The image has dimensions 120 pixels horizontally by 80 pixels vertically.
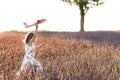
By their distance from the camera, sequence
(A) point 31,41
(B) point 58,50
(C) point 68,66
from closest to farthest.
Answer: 1. (C) point 68,66
2. (A) point 31,41
3. (B) point 58,50

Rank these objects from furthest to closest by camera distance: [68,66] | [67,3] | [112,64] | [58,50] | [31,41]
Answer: [67,3]
[58,50]
[112,64]
[31,41]
[68,66]

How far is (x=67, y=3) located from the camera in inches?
1064

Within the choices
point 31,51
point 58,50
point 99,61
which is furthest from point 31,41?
point 58,50

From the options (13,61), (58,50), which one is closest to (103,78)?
(13,61)

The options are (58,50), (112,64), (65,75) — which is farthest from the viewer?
(58,50)

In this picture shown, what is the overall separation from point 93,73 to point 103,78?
22cm

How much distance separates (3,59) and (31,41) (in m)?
1.09

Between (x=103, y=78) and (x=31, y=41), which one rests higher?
(x=31, y=41)

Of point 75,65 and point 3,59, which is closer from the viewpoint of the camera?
point 75,65

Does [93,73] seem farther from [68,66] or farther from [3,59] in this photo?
[3,59]

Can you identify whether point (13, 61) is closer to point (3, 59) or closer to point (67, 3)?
point (3, 59)

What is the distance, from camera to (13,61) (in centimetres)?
749

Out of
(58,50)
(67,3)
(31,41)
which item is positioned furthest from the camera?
(67,3)

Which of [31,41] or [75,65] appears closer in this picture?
[75,65]
